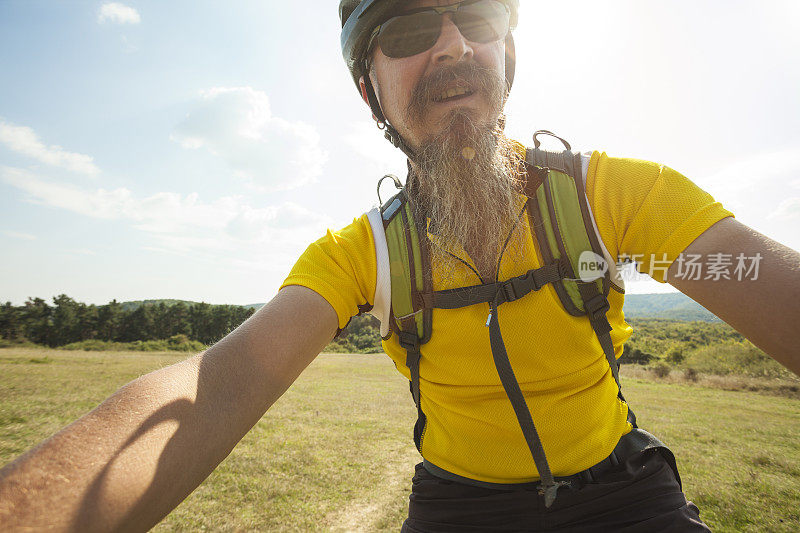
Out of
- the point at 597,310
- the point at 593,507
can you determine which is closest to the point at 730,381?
the point at 593,507

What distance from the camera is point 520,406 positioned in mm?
1596

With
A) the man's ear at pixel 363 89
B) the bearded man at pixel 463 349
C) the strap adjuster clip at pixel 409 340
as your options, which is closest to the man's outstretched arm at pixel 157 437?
the bearded man at pixel 463 349

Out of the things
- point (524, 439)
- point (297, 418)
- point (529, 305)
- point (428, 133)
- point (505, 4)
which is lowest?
point (297, 418)

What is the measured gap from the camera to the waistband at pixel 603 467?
1.70 metres

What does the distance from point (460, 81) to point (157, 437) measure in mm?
2190

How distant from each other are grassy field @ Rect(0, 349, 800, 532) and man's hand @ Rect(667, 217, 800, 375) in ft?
6.99

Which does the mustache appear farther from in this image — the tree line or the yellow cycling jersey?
the tree line

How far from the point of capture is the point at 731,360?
2858 centimetres

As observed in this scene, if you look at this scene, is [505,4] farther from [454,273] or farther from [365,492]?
[365,492]

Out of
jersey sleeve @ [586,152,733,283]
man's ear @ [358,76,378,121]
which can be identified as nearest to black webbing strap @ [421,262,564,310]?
jersey sleeve @ [586,152,733,283]

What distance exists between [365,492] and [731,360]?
119 feet

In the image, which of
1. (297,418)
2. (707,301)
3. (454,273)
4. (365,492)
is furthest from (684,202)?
(297,418)

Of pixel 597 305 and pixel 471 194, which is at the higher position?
pixel 471 194

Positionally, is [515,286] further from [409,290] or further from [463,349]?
[409,290]
